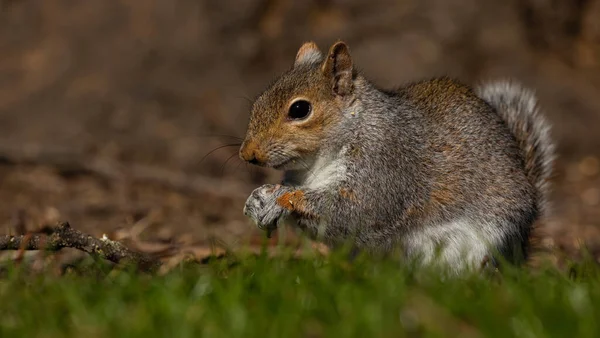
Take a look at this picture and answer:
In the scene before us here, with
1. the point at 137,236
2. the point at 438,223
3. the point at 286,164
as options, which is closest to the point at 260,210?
the point at 286,164

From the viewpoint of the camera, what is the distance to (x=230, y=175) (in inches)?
316

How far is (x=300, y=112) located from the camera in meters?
4.73

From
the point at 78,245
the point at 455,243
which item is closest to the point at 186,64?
the point at 78,245

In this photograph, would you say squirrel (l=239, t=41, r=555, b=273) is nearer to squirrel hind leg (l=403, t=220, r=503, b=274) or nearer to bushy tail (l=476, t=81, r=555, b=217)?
squirrel hind leg (l=403, t=220, r=503, b=274)

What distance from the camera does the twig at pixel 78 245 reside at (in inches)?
169

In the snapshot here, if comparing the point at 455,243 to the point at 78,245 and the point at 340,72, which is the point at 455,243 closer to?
the point at 340,72

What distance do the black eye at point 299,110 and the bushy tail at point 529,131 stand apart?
1.28 metres

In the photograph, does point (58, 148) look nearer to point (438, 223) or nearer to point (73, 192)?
point (73, 192)

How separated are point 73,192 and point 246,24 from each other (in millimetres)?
1991

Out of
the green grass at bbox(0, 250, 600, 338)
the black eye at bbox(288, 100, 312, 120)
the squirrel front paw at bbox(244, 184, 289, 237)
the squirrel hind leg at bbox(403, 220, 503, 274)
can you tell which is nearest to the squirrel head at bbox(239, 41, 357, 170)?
the black eye at bbox(288, 100, 312, 120)

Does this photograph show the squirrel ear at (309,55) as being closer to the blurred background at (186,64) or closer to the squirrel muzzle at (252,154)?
the squirrel muzzle at (252,154)

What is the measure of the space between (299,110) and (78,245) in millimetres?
1278

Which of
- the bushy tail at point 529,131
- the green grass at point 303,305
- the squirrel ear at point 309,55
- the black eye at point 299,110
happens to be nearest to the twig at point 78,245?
the green grass at point 303,305

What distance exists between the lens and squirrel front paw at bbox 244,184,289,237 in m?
4.54
